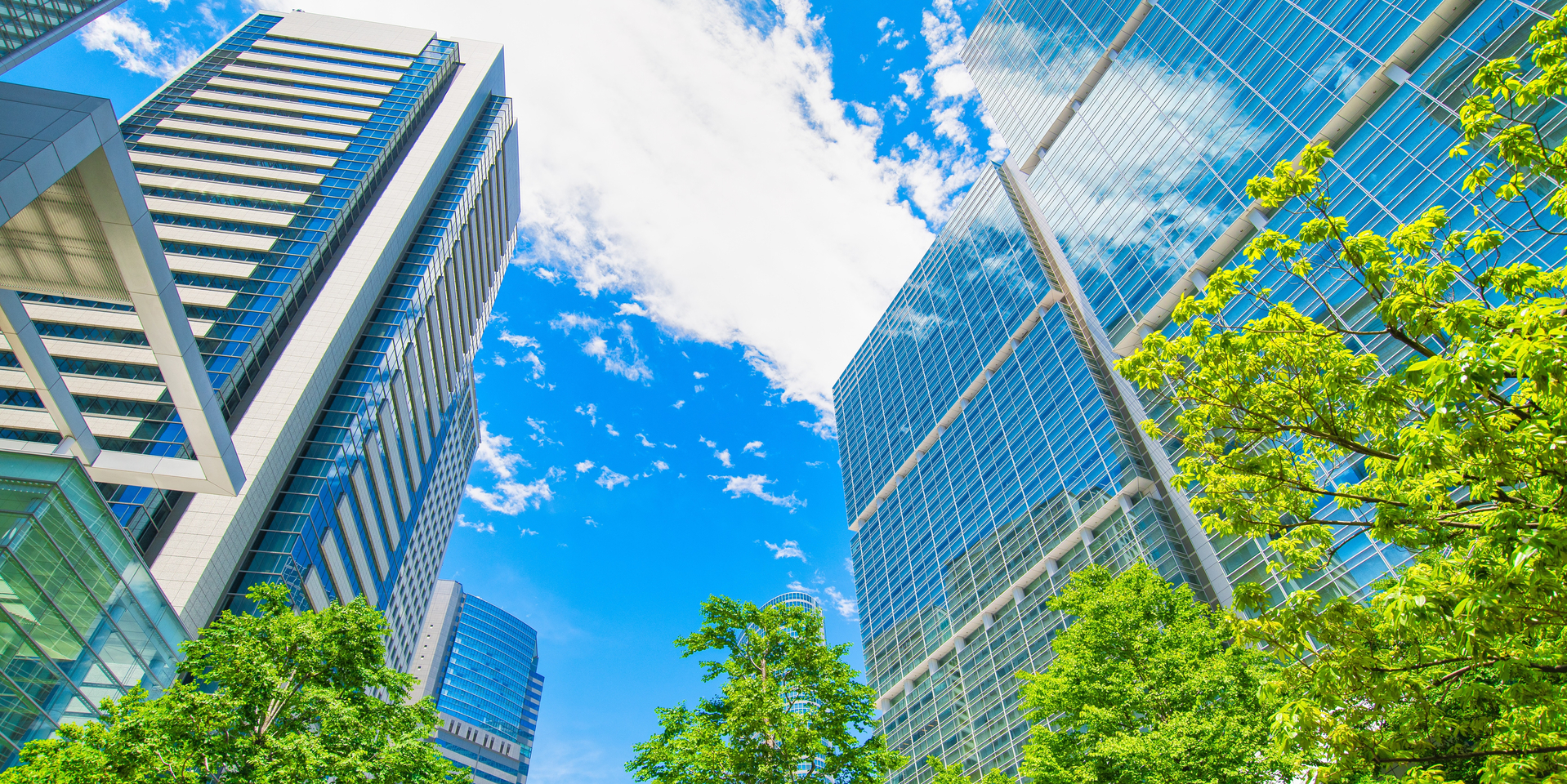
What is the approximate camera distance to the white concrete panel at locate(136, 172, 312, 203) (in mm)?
49844

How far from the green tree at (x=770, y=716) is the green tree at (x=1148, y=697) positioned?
3.49m

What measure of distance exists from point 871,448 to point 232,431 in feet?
215

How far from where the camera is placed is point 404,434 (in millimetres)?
56250

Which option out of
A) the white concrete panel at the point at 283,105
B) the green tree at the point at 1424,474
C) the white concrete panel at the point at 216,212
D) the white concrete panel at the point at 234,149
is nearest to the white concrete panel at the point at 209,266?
the white concrete panel at the point at 216,212

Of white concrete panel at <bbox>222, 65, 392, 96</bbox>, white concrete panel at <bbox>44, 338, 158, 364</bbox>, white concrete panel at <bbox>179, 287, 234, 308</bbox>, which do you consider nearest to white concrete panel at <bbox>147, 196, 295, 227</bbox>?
white concrete panel at <bbox>179, 287, 234, 308</bbox>

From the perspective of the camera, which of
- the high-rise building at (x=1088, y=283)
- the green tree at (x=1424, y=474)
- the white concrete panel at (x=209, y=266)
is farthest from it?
the white concrete panel at (x=209, y=266)

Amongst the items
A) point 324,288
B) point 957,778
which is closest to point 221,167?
point 324,288

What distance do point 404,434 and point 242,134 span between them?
26.2 meters

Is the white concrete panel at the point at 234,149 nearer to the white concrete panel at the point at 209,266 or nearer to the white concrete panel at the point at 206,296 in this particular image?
the white concrete panel at the point at 209,266

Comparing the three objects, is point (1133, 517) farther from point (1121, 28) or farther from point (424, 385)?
point (424, 385)

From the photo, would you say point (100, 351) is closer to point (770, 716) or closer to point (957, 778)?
point (770, 716)

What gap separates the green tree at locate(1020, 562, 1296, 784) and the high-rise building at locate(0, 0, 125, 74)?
49.7 metres

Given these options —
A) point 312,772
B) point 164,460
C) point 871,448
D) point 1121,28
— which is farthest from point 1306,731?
point 871,448

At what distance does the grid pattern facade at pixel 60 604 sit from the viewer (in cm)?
1567
